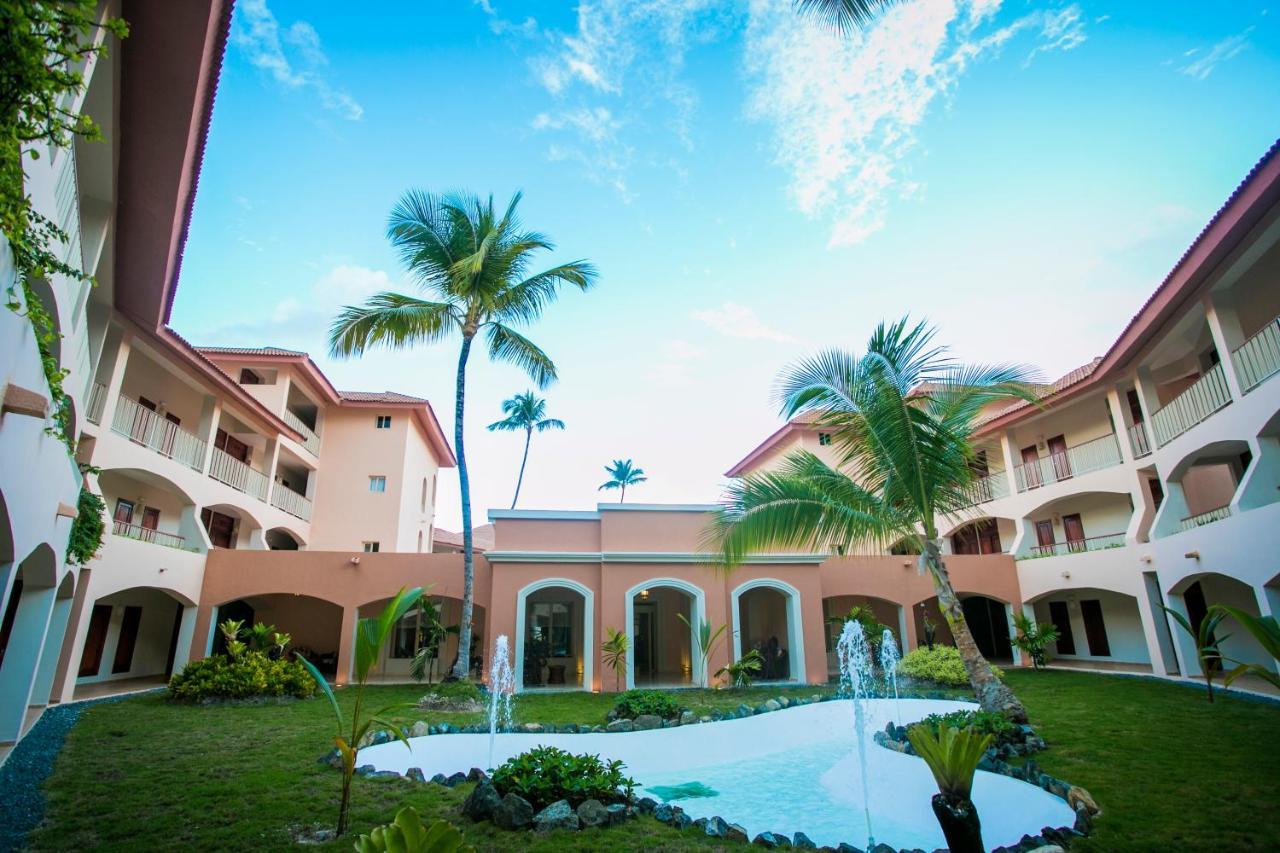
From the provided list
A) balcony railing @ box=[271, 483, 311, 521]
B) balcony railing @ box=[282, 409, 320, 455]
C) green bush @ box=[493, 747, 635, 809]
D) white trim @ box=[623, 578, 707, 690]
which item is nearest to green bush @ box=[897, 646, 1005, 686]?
white trim @ box=[623, 578, 707, 690]

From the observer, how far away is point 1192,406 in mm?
13055

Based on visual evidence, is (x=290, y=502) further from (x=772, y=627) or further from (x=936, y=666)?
(x=936, y=666)

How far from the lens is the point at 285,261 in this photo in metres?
13.2

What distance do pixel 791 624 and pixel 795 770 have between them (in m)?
7.54

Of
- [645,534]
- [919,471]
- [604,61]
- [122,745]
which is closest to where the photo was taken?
[122,745]

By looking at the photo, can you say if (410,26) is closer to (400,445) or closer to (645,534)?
(645,534)

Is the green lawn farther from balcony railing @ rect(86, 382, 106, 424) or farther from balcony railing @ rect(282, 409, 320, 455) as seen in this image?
balcony railing @ rect(282, 409, 320, 455)

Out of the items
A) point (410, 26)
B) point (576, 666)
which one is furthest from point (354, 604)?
point (410, 26)

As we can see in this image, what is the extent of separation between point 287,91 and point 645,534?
12124 mm

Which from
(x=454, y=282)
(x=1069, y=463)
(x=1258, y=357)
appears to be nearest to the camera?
(x=1258, y=357)

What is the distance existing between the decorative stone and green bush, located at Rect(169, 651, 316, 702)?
30.3ft

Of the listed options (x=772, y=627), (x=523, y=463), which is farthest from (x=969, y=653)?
(x=523, y=463)

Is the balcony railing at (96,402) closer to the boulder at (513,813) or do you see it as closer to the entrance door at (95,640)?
the entrance door at (95,640)

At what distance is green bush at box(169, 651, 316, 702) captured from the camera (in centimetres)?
1241
